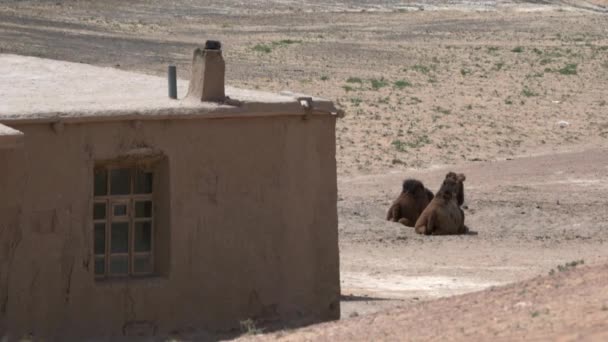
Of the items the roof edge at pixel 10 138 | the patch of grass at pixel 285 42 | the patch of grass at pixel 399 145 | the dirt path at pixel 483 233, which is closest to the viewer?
the roof edge at pixel 10 138

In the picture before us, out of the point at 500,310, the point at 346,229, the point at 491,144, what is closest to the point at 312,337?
the point at 500,310

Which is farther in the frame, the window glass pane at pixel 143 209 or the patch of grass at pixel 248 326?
the window glass pane at pixel 143 209

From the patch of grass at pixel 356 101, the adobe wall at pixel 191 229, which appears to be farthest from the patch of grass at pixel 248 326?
the patch of grass at pixel 356 101

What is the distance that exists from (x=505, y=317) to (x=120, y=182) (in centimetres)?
473

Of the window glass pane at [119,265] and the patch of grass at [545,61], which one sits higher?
the patch of grass at [545,61]

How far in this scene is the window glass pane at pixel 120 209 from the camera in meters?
13.5

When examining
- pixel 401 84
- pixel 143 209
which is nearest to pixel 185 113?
pixel 143 209

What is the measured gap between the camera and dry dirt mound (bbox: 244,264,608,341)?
9508mm

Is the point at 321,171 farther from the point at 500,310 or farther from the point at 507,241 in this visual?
the point at 507,241

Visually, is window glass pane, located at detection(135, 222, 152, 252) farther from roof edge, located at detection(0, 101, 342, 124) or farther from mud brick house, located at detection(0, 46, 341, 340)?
roof edge, located at detection(0, 101, 342, 124)

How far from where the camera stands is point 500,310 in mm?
10328

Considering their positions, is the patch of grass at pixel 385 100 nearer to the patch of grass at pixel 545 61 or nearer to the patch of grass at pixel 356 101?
the patch of grass at pixel 356 101

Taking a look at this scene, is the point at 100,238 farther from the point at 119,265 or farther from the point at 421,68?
the point at 421,68

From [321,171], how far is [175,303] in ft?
6.72
